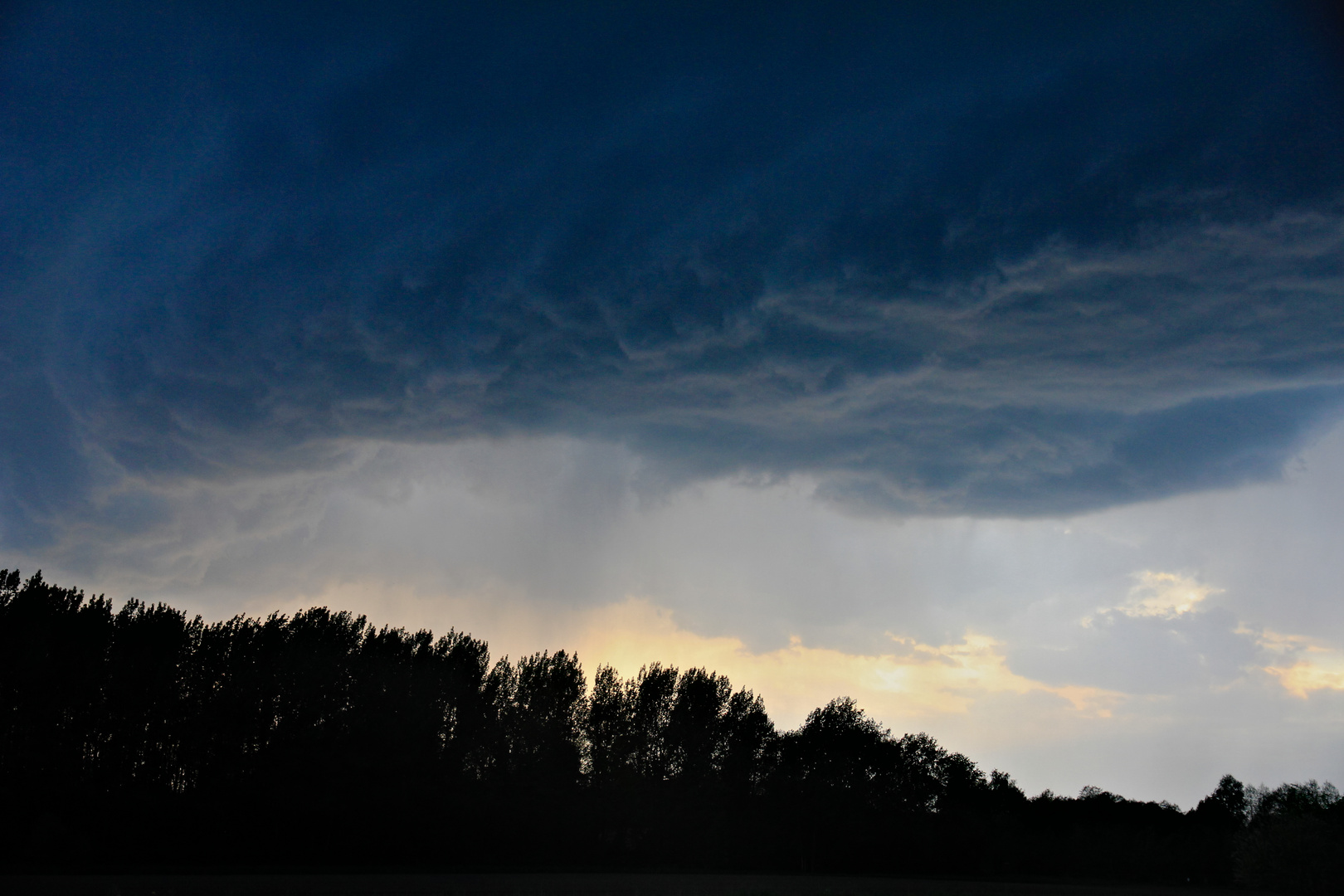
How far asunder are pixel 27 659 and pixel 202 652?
1340cm

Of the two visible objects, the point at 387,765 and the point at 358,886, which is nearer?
the point at 358,886

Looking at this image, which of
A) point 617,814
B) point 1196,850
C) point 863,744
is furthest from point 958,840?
point 617,814

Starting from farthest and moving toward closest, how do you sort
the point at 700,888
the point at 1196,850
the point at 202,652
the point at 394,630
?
the point at 1196,850
the point at 394,630
the point at 202,652
the point at 700,888

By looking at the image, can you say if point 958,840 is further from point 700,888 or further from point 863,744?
point 700,888

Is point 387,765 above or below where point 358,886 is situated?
above

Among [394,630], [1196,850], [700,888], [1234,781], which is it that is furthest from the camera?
[1234,781]

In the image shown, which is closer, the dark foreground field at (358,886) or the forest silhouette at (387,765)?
the dark foreground field at (358,886)

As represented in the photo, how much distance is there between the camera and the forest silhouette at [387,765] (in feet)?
198

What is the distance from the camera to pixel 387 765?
235 feet

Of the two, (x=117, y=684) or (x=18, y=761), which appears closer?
(x=18, y=761)

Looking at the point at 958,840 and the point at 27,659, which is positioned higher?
the point at 27,659

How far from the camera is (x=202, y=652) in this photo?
71.8 metres

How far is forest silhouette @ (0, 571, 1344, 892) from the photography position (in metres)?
60.3

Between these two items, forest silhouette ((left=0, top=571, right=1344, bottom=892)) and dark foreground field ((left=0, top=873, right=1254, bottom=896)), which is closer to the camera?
dark foreground field ((left=0, top=873, right=1254, bottom=896))
